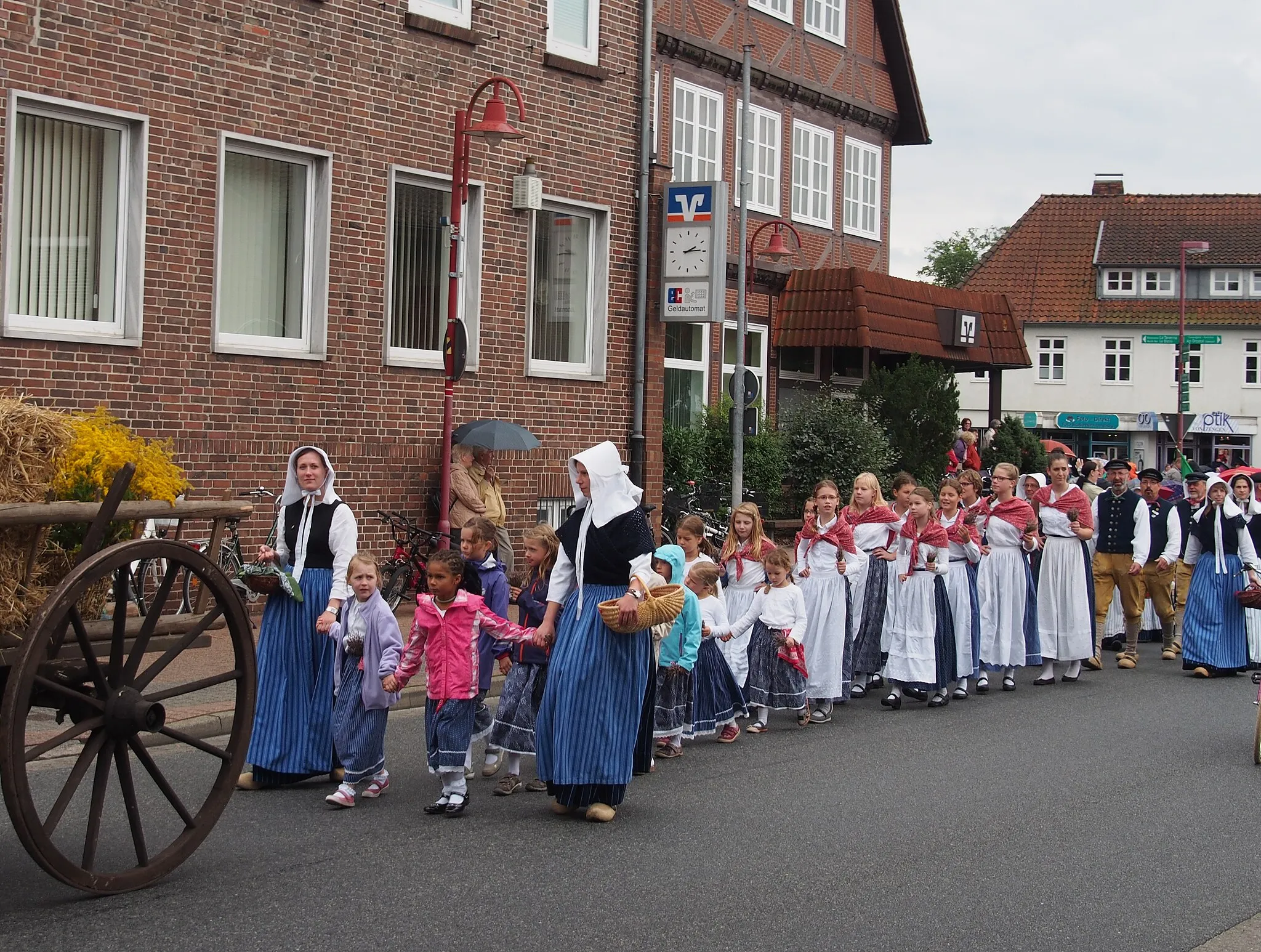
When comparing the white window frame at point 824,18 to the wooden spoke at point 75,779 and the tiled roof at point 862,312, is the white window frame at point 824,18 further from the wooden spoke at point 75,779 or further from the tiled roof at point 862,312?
the wooden spoke at point 75,779

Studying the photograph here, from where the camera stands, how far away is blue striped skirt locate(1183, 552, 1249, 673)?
47.8ft

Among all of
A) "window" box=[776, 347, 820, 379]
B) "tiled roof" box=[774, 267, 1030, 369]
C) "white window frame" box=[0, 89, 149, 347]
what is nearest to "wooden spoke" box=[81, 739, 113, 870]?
"white window frame" box=[0, 89, 149, 347]

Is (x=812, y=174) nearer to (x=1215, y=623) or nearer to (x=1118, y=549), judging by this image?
(x=1118, y=549)

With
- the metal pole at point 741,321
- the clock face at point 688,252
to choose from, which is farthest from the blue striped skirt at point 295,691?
the metal pole at point 741,321

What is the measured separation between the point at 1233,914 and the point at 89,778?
18.9 feet

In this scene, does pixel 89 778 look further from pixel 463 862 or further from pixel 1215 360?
pixel 1215 360

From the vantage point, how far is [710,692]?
1027cm

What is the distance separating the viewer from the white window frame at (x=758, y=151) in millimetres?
27125

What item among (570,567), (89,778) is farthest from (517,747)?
(89,778)

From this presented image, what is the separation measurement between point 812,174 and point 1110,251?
3348 centimetres

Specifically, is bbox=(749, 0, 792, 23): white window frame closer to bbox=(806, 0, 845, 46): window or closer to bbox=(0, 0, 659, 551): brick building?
bbox=(806, 0, 845, 46): window

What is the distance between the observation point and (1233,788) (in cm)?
913

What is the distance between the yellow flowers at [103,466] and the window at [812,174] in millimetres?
22814

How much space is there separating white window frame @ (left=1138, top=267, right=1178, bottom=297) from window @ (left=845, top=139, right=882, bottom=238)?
31.0 meters
